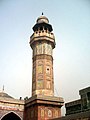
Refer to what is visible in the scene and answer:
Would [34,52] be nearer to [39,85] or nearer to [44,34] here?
[44,34]

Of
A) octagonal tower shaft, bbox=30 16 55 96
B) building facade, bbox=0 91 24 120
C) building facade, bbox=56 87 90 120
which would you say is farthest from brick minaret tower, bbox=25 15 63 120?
building facade, bbox=56 87 90 120

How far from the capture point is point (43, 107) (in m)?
18.3

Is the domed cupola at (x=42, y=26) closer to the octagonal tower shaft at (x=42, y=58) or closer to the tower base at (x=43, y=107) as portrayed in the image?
the octagonal tower shaft at (x=42, y=58)

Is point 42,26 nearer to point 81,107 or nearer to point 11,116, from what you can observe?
point 11,116

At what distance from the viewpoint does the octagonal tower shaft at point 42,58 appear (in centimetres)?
2031

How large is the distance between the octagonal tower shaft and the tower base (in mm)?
1287

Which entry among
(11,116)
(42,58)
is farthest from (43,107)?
(42,58)

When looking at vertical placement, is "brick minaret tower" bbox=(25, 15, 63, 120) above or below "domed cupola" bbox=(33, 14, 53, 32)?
below

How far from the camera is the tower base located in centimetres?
1803

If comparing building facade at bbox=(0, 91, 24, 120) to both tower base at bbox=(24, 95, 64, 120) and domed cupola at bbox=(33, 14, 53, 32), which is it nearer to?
tower base at bbox=(24, 95, 64, 120)

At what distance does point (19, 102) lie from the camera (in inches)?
782

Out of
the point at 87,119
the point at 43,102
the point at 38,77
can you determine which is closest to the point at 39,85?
the point at 38,77

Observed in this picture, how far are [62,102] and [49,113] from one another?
1591 mm

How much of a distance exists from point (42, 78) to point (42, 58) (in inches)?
80.2
